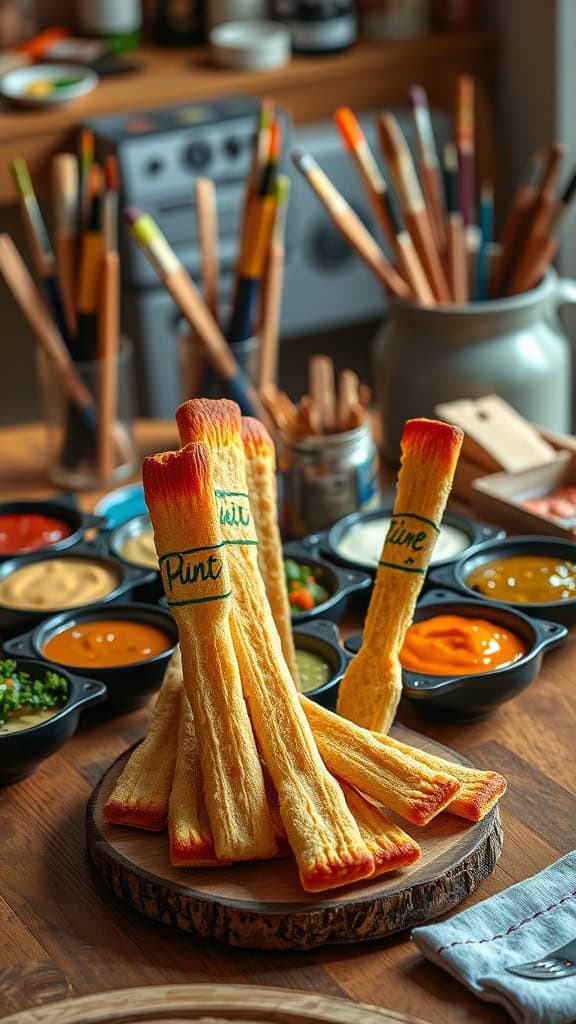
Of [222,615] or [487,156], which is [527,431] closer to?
[222,615]

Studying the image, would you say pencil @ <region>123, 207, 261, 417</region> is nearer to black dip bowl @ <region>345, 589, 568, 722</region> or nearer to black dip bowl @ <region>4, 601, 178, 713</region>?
black dip bowl @ <region>4, 601, 178, 713</region>

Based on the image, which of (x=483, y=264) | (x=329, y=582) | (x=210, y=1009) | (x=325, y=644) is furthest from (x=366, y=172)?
(x=210, y=1009)

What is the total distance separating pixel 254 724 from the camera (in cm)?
107

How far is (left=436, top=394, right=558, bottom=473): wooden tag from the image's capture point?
5.54ft

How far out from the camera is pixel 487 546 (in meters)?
1.51

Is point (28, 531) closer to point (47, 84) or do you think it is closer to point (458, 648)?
point (458, 648)

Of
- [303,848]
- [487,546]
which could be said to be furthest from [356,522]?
[303,848]

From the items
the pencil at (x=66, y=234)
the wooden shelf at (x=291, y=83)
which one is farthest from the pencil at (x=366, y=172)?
the wooden shelf at (x=291, y=83)

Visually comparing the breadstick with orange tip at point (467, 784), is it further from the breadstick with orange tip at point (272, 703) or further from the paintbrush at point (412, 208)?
the paintbrush at point (412, 208)

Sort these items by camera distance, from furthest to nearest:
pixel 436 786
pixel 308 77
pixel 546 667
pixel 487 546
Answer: pixel 308 77
pixel 487 546
pixel 546 667
pixel 436 786

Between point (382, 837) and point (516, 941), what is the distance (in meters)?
0.12

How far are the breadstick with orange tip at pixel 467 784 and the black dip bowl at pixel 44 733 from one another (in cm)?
27

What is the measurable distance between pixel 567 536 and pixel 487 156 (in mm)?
1946

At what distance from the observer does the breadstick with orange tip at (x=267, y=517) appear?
118cm
